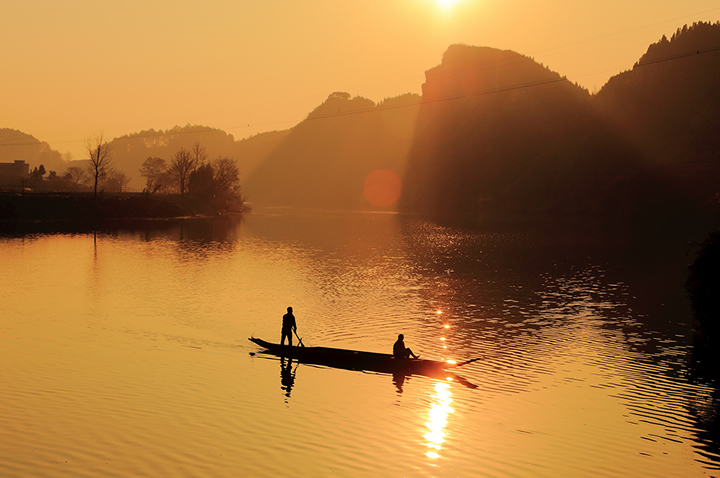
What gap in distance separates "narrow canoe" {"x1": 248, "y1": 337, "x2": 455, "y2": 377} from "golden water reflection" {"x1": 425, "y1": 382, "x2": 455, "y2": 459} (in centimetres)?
103

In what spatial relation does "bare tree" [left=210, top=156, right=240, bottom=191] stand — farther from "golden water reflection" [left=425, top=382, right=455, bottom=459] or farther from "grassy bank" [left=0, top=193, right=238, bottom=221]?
"golden water reflection" [left=425, top=382, right=455, bottom=459]

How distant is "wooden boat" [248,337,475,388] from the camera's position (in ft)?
86.3

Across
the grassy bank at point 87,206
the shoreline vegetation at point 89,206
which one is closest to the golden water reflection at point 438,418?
the shoreline vegetation at point 89,206

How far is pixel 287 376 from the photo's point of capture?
2644 centimetres

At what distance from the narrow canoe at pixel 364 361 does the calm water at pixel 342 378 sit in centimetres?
62

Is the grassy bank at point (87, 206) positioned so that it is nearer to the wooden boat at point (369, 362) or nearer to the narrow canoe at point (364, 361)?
the narrow canoe at point (364, 361)

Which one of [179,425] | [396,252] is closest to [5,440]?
[179,425]

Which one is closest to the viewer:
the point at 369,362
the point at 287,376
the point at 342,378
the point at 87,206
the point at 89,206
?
the point at 342,378

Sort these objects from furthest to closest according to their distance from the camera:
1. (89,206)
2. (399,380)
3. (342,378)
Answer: (89,206) < (342,378) < (399,380)

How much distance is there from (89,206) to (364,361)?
5003 inches

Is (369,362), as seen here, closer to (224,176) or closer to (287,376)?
(287,376)

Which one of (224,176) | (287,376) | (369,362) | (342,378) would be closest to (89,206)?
(224,176)

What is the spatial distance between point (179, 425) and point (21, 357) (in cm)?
1239

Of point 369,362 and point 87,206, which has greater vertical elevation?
point 87,206
